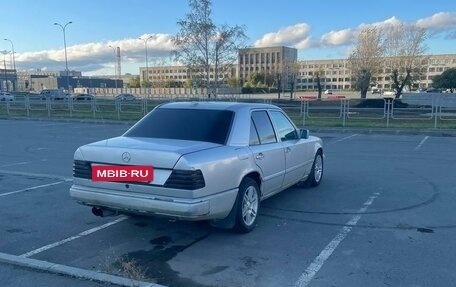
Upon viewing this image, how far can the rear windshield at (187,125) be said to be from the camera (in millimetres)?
4742

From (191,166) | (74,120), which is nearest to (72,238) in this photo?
(191,166)

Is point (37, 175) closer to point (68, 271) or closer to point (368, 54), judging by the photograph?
point (68, 271)

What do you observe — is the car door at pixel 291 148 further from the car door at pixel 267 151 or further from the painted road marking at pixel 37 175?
the painted road marking at pixel 37 175

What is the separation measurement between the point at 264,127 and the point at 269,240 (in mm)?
1519

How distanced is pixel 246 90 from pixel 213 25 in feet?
131

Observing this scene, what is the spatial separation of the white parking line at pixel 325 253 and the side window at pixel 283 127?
1.42m

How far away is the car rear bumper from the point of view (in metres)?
4.05

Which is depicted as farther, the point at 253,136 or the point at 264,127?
the point at 264,127

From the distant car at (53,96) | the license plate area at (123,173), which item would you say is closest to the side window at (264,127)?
the license plate area at (123,173)

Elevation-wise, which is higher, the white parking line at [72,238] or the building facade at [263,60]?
the building facade at [263,60]

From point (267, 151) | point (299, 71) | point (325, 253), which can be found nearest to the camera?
point (325, 253)

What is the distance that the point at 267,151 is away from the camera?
5.18 m

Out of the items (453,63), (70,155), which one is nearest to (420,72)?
(70,155)

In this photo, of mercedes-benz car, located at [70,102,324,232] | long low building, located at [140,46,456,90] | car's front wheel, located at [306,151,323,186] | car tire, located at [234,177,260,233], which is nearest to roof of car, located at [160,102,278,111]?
mercedes-benz car, located at [70,102,324,232]
